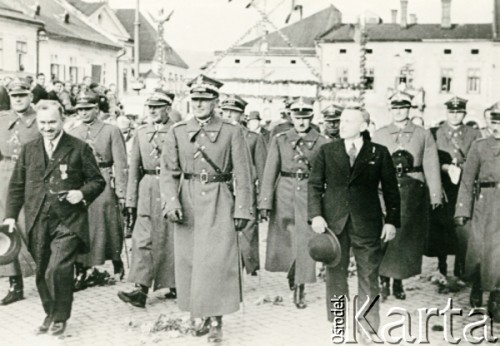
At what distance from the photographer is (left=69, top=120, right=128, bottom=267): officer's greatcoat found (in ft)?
28.0

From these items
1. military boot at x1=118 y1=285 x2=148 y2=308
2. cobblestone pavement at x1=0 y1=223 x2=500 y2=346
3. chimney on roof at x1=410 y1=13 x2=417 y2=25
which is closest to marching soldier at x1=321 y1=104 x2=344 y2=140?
cobblestone pavement at x1=0 y1=223 x2=500 y2=346

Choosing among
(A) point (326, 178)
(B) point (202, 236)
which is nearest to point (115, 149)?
(B) point (202, 236)

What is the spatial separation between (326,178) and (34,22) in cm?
2123

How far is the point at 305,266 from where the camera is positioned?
7.98 m

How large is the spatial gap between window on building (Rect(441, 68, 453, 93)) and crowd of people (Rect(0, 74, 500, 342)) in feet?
124

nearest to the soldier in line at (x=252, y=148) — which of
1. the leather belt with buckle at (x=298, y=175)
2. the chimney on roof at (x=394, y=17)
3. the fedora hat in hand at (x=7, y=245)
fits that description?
the leather belt with buckle at (x=298, y=175)

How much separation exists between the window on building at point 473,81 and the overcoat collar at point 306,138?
Answer: 37.4 metres

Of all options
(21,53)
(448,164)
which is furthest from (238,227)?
(21,53)

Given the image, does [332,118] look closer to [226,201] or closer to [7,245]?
[226,201]

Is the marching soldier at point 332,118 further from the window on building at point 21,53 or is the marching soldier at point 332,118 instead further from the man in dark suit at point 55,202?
the window on building at point 21,53

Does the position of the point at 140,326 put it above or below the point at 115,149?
below

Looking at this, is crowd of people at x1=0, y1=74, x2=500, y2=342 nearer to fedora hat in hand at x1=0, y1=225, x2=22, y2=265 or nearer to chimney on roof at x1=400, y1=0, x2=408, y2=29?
fedora hat in hand at x1=0, y1=225, x2=22, y2=265

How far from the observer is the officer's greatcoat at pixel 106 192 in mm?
8531

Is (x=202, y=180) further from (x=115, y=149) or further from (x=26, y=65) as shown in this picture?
(x=26, y=65)
